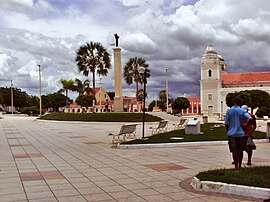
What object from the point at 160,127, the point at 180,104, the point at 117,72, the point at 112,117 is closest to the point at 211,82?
the point at 180,104

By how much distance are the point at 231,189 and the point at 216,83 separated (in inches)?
2987

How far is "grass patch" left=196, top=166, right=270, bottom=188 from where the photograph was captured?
6.09 metres

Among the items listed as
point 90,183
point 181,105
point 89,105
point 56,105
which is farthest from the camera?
point 56,105

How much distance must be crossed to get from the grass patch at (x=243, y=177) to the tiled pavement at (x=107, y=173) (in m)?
0.39

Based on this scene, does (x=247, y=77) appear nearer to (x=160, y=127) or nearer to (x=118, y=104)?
(x=118, y=104)

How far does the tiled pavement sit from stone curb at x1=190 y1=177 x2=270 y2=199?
0.14 meters

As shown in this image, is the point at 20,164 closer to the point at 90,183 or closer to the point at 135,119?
the point at 90,183

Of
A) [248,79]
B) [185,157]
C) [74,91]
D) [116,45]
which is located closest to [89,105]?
[74,91]

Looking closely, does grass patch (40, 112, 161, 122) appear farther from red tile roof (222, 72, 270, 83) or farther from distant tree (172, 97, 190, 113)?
red tile roof (222, 72, 270, 83)

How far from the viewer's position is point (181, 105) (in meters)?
69.6

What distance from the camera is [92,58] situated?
51.7m

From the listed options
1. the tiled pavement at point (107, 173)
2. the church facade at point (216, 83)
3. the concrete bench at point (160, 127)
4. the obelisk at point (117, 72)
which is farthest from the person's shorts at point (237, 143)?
the church facade at point (216, 83)

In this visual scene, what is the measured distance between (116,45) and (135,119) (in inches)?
370

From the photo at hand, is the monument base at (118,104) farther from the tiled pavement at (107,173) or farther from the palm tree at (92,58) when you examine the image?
the tiled pavement at (107,173)
